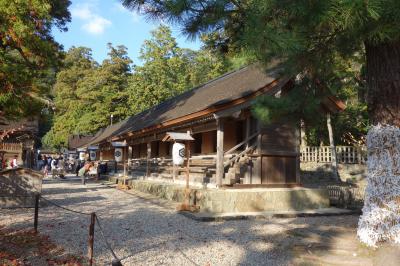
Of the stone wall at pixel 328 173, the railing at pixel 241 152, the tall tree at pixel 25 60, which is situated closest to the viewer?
the tall tree at pixel 25 60

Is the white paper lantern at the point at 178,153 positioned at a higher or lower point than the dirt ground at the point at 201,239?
higher

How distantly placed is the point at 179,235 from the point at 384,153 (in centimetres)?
431

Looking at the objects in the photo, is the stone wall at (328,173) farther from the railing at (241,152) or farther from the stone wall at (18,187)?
the stone wall at (18,187)

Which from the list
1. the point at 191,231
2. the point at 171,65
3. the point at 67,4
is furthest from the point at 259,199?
the point at 171,65

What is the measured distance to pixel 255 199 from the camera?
1127 centimetres

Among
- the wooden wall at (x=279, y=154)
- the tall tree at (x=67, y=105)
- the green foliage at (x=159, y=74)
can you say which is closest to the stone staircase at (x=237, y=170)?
the wooden wall at (x=279, y=154)

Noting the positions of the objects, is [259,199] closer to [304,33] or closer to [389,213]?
[389,213]

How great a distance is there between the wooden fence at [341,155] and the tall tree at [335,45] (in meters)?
15.3

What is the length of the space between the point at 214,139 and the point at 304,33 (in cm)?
1024

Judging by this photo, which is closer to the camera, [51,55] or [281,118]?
[281,118]

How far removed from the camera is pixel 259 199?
11.3 m

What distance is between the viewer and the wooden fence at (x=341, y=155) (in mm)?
21269

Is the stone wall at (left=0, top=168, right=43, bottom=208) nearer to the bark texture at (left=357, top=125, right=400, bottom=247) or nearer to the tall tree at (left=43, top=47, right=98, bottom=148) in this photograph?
the bark texture at (left=357, top=125, right=400, bottom=247)

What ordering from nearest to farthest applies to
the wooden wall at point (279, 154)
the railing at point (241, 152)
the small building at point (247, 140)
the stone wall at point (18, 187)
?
the stone wall at point (18, 187) < the small building at point (247, 140) < the railing at point (241, 152) < the wooden wall at point (279, 154)
